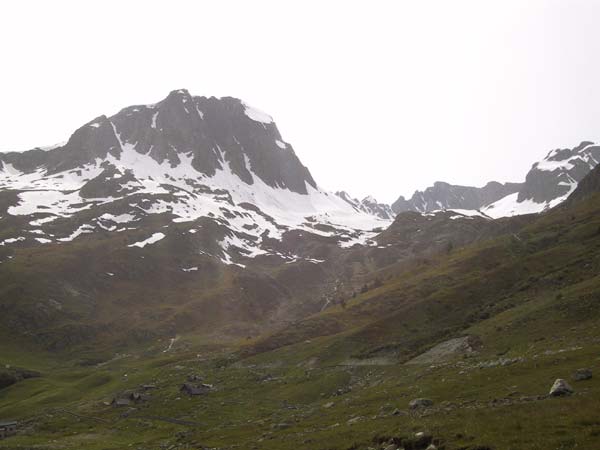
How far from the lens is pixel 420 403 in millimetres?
32781

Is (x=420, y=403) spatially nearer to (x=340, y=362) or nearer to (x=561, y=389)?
(x=561, y=389)

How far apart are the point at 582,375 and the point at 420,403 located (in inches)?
408

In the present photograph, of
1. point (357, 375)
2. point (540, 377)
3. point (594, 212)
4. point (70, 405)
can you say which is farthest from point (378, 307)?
point (540, 377)

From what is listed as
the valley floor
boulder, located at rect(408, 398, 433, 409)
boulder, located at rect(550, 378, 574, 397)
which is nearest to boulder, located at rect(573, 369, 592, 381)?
the valley floor

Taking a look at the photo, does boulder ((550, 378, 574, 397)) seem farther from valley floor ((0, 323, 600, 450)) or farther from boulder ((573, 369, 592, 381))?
boulder ((573, 369, 592, 381))

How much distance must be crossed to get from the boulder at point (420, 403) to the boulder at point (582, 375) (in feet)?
30.2

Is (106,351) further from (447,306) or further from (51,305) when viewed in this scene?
(447,306)

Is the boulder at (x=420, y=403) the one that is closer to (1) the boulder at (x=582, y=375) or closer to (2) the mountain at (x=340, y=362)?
(2) the mountain at (x=340, y=362)

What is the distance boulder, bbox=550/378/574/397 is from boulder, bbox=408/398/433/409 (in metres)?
8.60

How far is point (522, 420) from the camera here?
73.0 feet

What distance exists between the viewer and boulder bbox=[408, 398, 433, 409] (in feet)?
106

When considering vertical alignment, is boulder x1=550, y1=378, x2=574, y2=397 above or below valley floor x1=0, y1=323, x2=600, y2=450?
above

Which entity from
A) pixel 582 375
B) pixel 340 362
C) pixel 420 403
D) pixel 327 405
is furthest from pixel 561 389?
pixel 340 362

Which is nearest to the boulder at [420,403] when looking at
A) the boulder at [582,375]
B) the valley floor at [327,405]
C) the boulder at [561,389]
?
the valley floor at [327,405]
